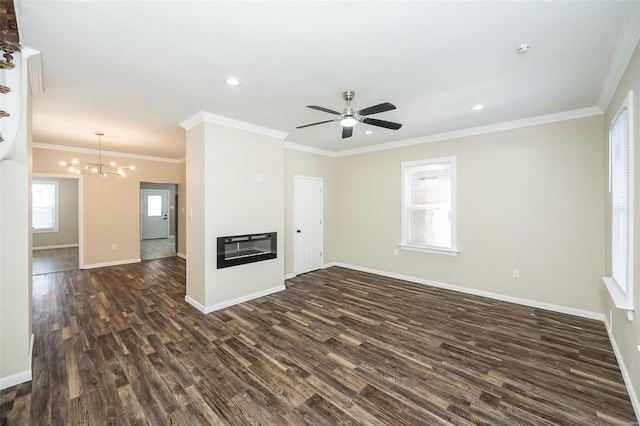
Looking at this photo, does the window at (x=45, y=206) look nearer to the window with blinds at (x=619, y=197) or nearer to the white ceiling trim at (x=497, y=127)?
the white ceiling trim at (x=497, y=127)

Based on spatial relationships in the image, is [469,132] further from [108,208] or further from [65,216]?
[65,216]

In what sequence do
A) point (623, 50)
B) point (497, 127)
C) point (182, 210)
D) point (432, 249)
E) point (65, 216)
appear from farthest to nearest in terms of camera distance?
point (65, 216) → point (182, 210) → point (432, 249) → point (497, 127) → point (623, 50)

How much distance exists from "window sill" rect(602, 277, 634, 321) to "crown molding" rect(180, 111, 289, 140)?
4435 millimetres

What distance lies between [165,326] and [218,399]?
5.44 feet

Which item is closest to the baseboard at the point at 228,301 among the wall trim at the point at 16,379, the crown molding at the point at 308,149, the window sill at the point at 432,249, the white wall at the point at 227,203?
the white wall at the point at 227,203

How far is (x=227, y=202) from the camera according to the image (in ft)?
13.0

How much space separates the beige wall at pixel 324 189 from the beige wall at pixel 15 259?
360 cm

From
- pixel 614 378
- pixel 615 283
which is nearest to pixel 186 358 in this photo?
pixel 614 378

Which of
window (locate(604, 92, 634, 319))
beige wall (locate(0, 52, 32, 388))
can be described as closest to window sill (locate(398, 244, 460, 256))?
window (locate(604, 92, 634, 319))

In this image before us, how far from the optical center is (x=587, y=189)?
352 cm

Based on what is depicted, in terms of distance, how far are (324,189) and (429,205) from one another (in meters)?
2.31

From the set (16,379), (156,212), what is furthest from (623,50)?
(156,212)

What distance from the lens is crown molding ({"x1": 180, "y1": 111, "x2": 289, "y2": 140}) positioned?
12.2 feet

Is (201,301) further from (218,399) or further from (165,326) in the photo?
(218,399)
